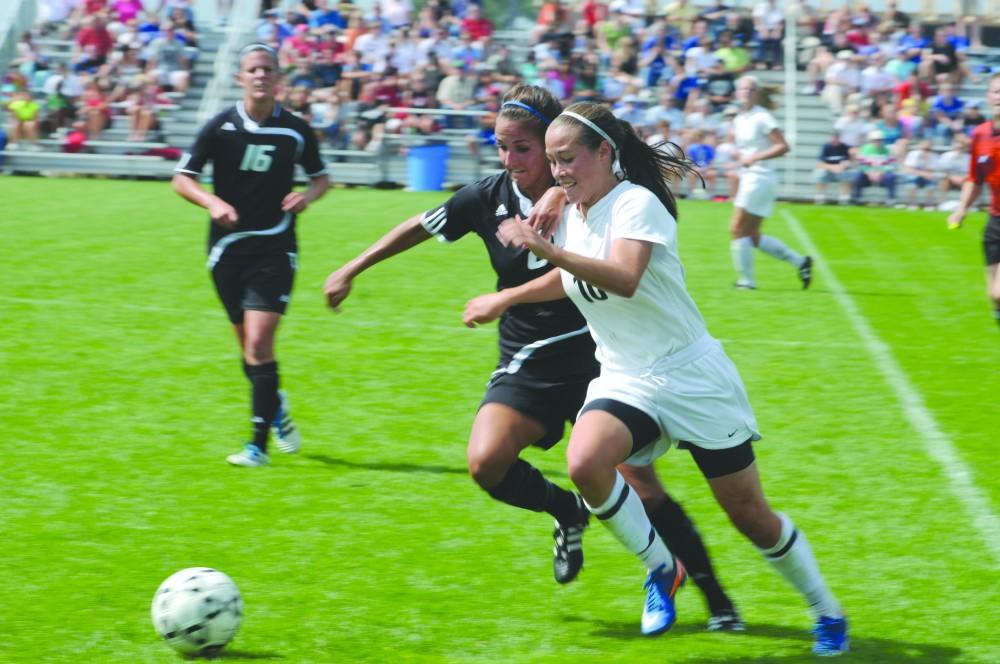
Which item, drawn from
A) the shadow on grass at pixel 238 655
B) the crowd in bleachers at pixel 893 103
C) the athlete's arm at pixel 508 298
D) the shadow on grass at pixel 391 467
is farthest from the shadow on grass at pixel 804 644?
the crowd in bleachers at pixel 893 103

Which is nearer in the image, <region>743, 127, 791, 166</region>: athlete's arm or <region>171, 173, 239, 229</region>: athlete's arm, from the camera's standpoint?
<region>171, 173, 239, 229</region>: athlete's arm

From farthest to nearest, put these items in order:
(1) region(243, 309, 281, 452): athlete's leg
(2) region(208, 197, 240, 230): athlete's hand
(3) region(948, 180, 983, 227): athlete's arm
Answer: (3) region(948, 180, 983, 227): athlete's arm
(1) region(243, 309, 281, 452): athlete's leg
(2) region(208, 197, 240, 230): athlete's hand

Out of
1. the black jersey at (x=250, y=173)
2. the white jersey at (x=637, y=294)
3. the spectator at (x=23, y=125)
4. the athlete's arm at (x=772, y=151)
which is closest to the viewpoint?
the white jersey at (x=637, y=294)

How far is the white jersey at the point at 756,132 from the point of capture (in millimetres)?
13008

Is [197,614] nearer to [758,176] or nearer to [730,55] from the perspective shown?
[758,176]

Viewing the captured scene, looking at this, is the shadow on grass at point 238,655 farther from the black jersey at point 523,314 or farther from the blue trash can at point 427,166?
the blue trash can at point 427,166

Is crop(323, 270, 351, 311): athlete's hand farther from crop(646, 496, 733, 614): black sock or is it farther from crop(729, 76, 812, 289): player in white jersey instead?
crop(729, 76, 812, 289): player in white jersey

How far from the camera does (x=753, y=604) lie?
507 cm

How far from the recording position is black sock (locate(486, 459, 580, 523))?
502 cm

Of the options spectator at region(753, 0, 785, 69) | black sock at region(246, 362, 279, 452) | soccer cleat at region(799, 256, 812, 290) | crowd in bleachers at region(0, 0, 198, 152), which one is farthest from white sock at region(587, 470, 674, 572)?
spectator at region(753, 0, 785, 69)

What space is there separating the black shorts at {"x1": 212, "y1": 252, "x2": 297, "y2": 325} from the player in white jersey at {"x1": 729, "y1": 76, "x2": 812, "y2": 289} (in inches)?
271

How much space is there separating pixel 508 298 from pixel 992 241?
691 cm

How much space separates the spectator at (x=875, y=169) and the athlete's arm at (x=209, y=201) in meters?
19.1

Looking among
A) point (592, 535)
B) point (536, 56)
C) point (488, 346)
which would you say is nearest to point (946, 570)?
point (592, 535)
